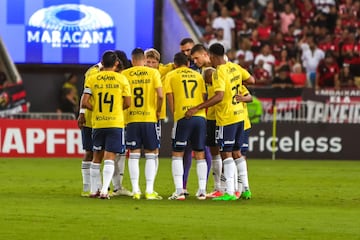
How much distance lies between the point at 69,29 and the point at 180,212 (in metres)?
17.9

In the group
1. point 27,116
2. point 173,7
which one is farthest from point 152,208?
point 173,7

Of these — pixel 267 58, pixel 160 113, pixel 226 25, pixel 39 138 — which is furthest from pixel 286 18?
pixel 160 113

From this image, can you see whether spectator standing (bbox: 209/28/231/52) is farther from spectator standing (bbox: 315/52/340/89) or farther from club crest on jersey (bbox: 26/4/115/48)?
club crest on jersey (bbox: 26/4/115/48)

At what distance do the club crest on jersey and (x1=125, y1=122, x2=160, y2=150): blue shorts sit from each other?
50.5ft

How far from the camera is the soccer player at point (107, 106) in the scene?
56.4 feet

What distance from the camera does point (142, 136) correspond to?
17703mm

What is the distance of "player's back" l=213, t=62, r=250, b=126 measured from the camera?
17422 millimetres

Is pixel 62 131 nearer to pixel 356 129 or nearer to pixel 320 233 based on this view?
pixel 356 129

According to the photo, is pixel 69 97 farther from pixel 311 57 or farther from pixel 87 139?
pixel 87 139

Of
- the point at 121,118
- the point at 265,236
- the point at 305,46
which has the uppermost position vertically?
the point at 305,46

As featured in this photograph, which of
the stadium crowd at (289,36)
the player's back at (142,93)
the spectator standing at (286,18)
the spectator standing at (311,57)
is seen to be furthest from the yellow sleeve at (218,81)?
the spectator standing at (286,18)

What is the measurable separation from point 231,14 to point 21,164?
35.3ft

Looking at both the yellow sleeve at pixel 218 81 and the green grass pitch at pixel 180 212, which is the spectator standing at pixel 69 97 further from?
the yellow sleeve at pixel 218 81

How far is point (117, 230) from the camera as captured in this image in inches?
534
